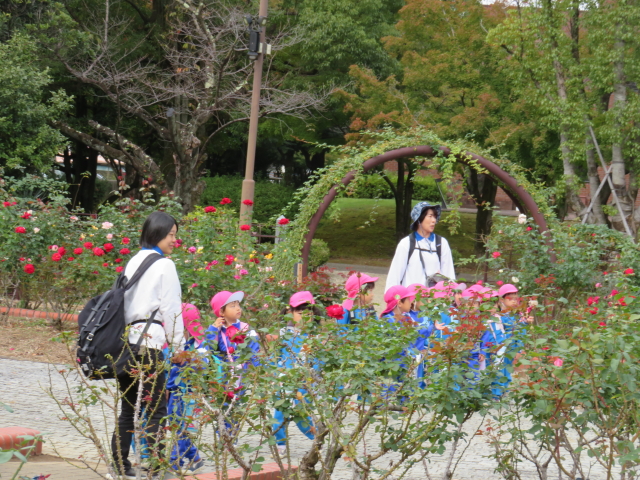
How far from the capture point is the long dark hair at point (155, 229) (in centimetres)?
425

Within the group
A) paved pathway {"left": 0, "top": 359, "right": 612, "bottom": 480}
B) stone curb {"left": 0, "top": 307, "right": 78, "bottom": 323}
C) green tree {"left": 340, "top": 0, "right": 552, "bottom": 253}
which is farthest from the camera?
green tree {"left": 340, "top": 0, "right": 552, "bottom": 253}

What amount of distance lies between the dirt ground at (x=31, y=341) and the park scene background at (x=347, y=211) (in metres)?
0.04

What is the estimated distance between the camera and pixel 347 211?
110ft

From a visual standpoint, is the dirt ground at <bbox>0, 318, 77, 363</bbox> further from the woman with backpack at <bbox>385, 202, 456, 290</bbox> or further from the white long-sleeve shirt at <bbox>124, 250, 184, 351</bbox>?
the white long-sleeve shirt at <bbox>124, 250, 184, 351</bbox>

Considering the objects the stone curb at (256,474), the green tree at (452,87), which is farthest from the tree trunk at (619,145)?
the stone curb at (256,474)

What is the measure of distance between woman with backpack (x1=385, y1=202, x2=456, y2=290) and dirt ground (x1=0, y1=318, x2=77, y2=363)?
3.29 m

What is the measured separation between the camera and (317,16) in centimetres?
2086

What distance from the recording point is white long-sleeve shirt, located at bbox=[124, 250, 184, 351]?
160 inches

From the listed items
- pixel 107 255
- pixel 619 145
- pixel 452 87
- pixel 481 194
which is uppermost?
pixel 452 87

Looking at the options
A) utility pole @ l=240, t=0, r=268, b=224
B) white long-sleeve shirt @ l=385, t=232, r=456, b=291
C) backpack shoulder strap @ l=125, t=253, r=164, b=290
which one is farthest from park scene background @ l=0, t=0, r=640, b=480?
white long-sleeve shirt @ l=385, t=232, r=456, b=291

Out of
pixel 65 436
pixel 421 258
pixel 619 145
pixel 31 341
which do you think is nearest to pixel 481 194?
pixel 619 145

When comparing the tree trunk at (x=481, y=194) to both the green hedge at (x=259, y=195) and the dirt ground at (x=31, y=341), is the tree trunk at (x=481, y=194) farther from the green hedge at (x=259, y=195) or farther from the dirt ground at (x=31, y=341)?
the dirt ground at (x=31, y=341)

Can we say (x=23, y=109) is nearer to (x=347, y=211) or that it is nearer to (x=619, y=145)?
(x=619, y=145)

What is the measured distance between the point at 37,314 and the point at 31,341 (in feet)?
3.36
